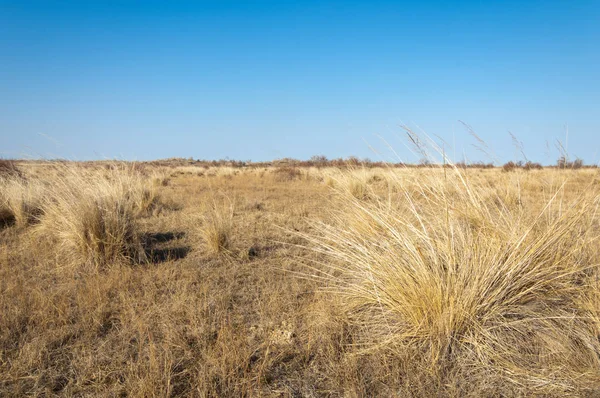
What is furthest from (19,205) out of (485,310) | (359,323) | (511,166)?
(511,166)

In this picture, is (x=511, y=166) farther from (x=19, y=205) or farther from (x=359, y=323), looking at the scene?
(x=19, y=205)

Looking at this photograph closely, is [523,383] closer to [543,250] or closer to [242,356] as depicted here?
[543,250]

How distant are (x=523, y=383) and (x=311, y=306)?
1344 millimetres

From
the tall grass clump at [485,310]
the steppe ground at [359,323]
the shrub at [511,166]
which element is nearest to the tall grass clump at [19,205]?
the steppe ground at [359,323]

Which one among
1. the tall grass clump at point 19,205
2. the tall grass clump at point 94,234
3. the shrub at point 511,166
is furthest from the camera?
the tall grass clump at point 19,205

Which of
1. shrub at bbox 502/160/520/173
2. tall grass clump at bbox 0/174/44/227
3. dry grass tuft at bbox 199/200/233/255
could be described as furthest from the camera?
tall grass clump at bbox 0/174/44/227

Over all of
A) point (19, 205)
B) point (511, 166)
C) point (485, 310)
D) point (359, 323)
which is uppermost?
point (511, 166)

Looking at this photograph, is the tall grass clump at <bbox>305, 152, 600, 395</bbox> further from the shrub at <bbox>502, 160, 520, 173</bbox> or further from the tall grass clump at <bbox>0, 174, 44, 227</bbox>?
the tall grass clump at <bbox>0, 174, 44, 227</bbox>

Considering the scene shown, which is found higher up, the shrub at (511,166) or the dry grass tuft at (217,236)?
the shrub at (511,166)

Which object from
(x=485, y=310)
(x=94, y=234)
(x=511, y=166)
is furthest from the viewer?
(x=94, y=234)

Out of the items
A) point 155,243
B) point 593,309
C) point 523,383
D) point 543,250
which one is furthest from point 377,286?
point 155,243

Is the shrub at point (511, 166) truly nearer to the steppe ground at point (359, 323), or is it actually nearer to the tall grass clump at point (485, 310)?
the steppe ground at point (359, 323)

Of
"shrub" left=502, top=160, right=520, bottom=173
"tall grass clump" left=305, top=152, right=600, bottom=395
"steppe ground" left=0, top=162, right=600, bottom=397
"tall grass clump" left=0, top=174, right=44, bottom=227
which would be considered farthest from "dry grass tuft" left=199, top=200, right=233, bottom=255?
"tall grass clump" left=0, top=174, right=44, bottom=227

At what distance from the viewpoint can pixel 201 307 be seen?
102 inches
